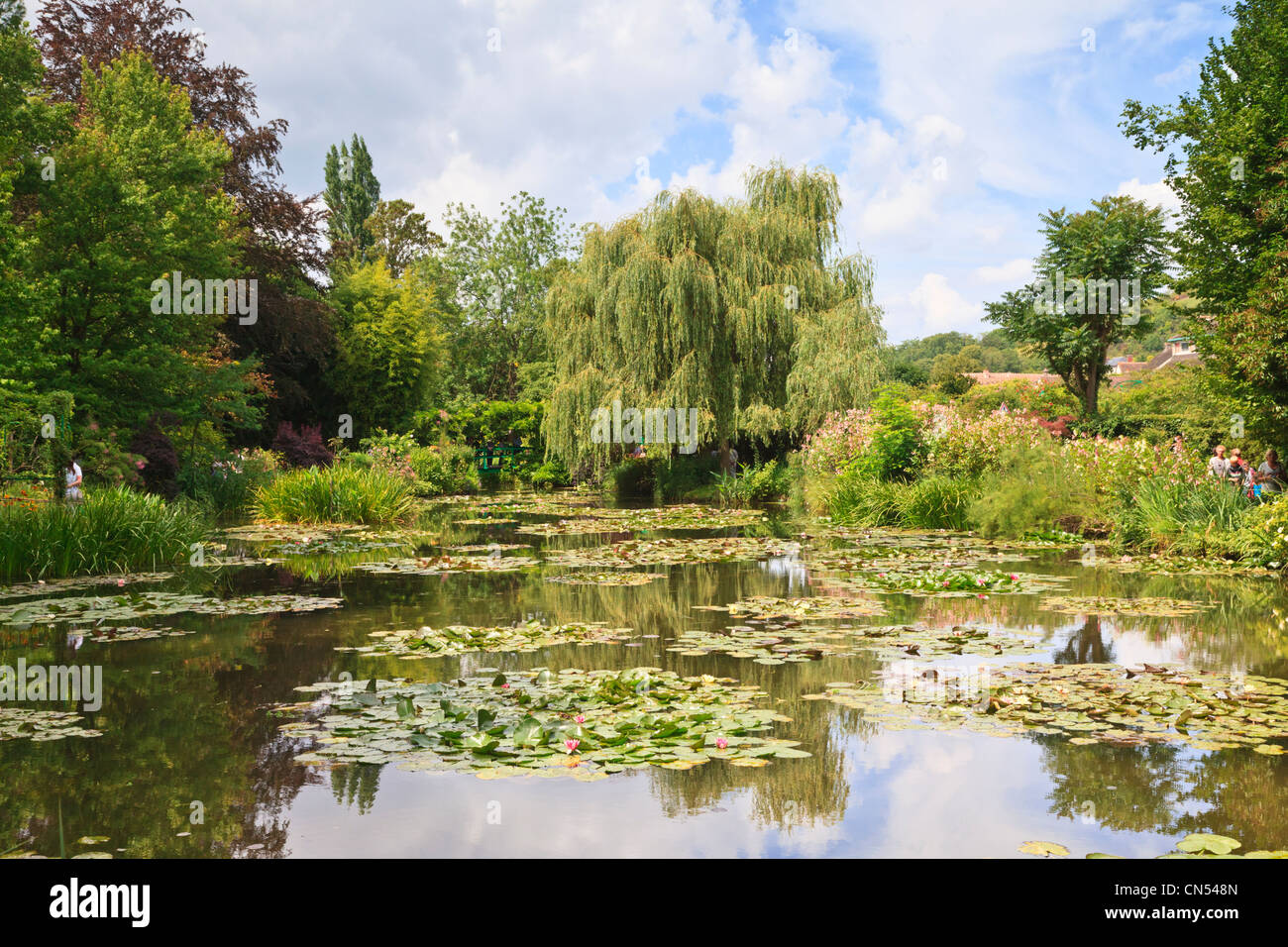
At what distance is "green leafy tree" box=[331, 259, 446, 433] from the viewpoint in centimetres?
3080

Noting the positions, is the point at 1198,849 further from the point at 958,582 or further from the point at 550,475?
the point at 550,475

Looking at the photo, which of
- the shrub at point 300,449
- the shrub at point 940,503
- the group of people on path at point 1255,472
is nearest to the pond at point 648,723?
the shrub at point 940,503

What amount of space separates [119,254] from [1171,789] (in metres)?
18.2

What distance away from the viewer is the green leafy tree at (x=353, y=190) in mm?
49000

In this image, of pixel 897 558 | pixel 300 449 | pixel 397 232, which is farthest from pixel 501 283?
pixel 897 558

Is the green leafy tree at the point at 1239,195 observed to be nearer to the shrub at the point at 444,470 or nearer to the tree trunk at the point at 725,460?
the tree trunk at the point at 725,460

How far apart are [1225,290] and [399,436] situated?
22.1 meters

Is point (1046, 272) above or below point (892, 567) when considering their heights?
above

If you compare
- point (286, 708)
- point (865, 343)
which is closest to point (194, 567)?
point (286, 708)

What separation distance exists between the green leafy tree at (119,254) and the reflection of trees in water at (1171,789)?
1549 cm

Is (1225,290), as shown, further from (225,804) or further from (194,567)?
(225,804)
